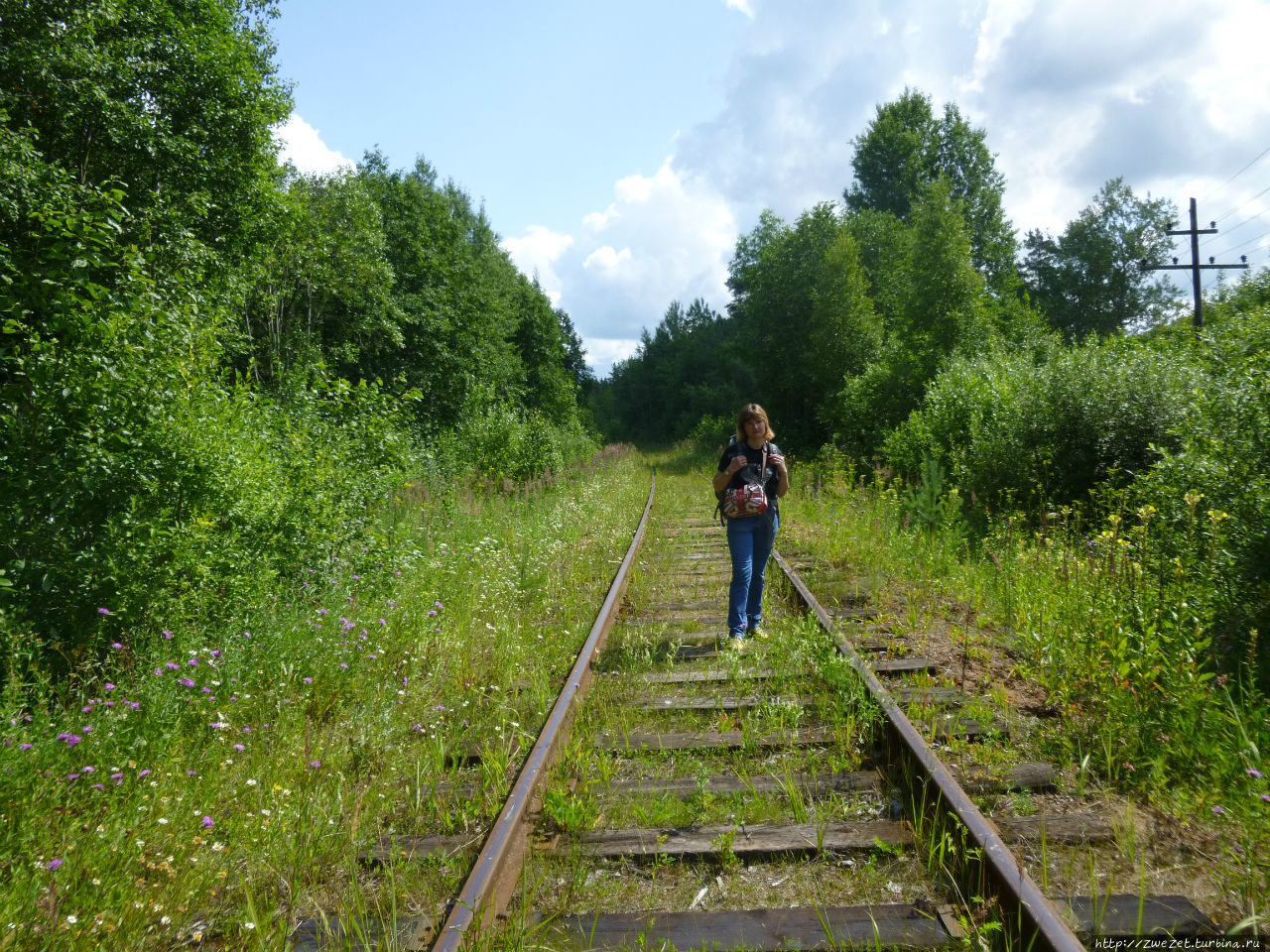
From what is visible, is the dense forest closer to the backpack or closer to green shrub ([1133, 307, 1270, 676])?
green shrub ([1133, 307, 1270, 676])

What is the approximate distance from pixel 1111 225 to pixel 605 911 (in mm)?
60521

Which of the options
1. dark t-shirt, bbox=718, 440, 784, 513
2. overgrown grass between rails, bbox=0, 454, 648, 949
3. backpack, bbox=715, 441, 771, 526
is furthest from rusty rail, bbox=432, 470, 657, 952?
dark t-shirt, bbox=718, 440, 784, 513

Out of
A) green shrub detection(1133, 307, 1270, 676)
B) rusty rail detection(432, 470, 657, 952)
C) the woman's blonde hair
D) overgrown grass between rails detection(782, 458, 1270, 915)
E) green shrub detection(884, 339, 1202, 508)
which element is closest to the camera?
rusty rail detection(432, 470, 657, 952)

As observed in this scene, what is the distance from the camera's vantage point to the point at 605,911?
2439 mm

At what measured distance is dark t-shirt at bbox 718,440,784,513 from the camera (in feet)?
17.8

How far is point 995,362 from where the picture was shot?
14.8 m

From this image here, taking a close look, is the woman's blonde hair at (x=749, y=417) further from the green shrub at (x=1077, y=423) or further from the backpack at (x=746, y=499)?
the green shrub at (x=1077, y=423)

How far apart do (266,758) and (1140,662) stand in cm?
472

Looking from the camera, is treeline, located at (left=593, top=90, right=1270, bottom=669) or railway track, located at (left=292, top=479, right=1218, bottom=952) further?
treeline, located at (left=593, top=90, right=1270, bottom=669)

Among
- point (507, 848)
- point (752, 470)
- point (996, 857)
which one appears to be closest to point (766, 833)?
point (996, 857)

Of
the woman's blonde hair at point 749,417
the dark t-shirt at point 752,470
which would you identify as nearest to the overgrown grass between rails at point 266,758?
the dark t-shirt at point 752,470

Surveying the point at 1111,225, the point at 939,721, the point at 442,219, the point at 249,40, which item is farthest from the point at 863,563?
the point at 1111,225

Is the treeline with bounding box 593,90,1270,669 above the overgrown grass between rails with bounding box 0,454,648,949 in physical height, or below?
above

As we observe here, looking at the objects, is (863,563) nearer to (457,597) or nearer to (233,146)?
(457,597)
